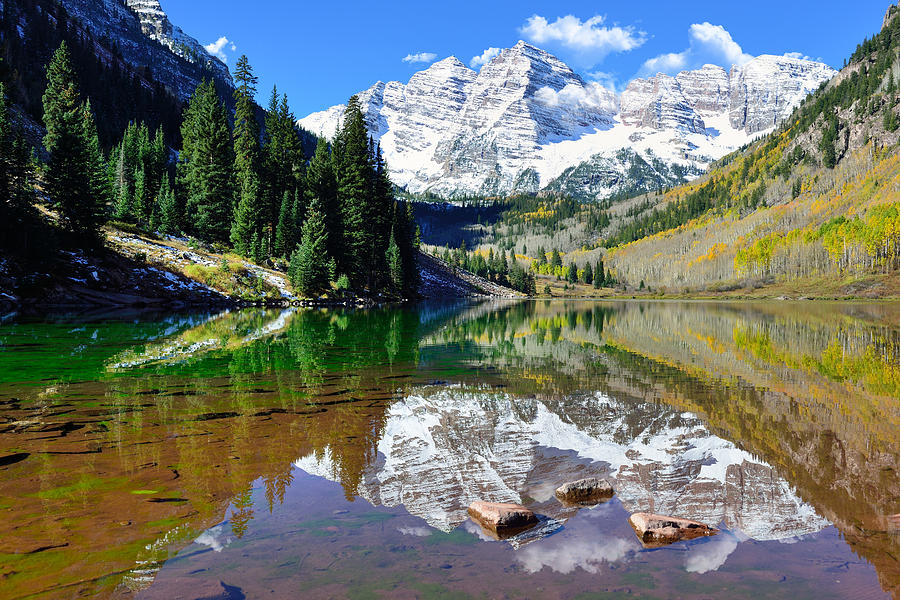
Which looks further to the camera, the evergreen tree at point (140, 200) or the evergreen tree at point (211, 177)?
the evergreen tree at point (140, 200)

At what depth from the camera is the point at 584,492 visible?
7.81 metres

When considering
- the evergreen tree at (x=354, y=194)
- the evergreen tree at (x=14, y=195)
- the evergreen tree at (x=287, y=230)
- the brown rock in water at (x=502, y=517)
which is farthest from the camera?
the evergreen tree at (x=354, y=194)

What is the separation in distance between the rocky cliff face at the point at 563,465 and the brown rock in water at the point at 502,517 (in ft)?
0.82

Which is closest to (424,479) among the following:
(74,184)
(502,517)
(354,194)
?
(502,517)

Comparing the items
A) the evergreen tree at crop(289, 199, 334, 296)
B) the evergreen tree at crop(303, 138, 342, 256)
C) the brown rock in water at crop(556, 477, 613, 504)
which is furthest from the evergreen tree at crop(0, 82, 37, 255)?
the brown rock in water at crop(556, 477, 613, 504)

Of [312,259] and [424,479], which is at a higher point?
[312,259]

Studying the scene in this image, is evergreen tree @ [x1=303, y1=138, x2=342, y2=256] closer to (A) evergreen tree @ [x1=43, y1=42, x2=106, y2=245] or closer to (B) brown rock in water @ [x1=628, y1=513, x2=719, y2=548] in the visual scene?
(A) evergreen tree @ [x1=43, y1=42, x2=106, y2=245]

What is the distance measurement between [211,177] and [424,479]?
209 ft

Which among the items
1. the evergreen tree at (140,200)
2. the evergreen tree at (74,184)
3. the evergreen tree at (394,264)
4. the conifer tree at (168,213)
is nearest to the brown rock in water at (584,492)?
the evergreen tree at (74,184)

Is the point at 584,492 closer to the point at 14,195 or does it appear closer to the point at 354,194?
the point at 14,195

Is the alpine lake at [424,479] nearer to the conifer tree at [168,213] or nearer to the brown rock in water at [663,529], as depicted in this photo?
the brown rock in water at [663,529]

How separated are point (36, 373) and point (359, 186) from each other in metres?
56.7

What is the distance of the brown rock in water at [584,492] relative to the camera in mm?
7691

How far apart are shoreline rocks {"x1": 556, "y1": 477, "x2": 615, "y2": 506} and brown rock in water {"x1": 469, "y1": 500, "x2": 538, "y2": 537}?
0.99 m
